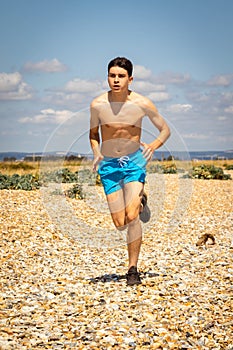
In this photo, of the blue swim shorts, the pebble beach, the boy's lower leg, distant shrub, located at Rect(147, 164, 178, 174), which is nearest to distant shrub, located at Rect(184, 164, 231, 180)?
distant shrub, located at Rect(147, 164, 178, 174)

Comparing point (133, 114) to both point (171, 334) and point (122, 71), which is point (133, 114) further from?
point (171, 334)

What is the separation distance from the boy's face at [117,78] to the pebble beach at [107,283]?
2079 mm

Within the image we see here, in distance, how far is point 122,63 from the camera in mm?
5723

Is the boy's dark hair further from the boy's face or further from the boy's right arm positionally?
the boy's right arm

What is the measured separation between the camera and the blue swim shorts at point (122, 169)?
5918 millimetres

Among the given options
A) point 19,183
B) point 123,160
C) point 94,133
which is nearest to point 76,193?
point 19,183

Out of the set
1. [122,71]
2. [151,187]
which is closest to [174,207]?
[151,187]

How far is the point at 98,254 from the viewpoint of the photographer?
8.43m

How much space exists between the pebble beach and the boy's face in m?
2.08

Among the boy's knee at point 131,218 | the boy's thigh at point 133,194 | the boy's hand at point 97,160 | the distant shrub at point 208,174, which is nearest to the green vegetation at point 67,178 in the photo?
the distant shrub at point 208,174

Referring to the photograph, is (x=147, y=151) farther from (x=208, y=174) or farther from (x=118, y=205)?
(x=208, y=174)

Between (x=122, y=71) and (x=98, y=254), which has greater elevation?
(x=122, y=71)

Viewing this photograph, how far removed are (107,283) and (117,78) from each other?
7.42 feet

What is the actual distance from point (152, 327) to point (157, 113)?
216 cm
